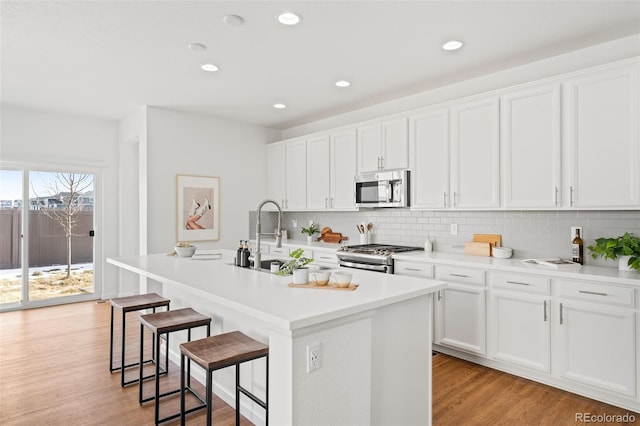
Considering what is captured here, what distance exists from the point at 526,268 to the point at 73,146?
19.5 feet

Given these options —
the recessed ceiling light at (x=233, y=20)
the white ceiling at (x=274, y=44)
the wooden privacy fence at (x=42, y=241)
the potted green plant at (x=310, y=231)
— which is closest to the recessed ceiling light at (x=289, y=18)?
the white ceiling at (x=274, y=44)

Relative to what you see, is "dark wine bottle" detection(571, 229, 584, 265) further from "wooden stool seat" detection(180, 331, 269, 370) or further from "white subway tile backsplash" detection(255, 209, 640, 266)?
"wooden stool seat" detection(180, 331, 269, 370)

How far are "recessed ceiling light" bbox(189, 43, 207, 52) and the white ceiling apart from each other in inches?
1.6

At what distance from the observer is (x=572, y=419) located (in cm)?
245

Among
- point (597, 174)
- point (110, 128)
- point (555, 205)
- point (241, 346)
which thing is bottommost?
point (241, 346)

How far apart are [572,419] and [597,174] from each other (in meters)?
1.74

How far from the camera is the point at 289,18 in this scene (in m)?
2.70

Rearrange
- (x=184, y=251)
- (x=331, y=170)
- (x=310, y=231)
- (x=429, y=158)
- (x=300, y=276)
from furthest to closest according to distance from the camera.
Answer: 1. (x=310, y=231)
2. (x=331, y=170)
3. (x=429, y=158)
4. (x=184, y=251)
5. (x=300, y=276)

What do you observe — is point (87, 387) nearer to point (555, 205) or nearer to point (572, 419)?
point (572, 419)

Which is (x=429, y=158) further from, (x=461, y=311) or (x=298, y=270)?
(x=298, y=270)

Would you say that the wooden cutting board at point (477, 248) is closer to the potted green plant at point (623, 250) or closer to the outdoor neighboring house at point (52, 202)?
the potted green plant at point (623, 250)

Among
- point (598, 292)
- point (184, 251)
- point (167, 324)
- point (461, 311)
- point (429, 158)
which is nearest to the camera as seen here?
point (167, 324)

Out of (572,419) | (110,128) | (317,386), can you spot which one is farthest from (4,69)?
(572,419)

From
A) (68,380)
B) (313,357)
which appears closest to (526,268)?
(313,357)
